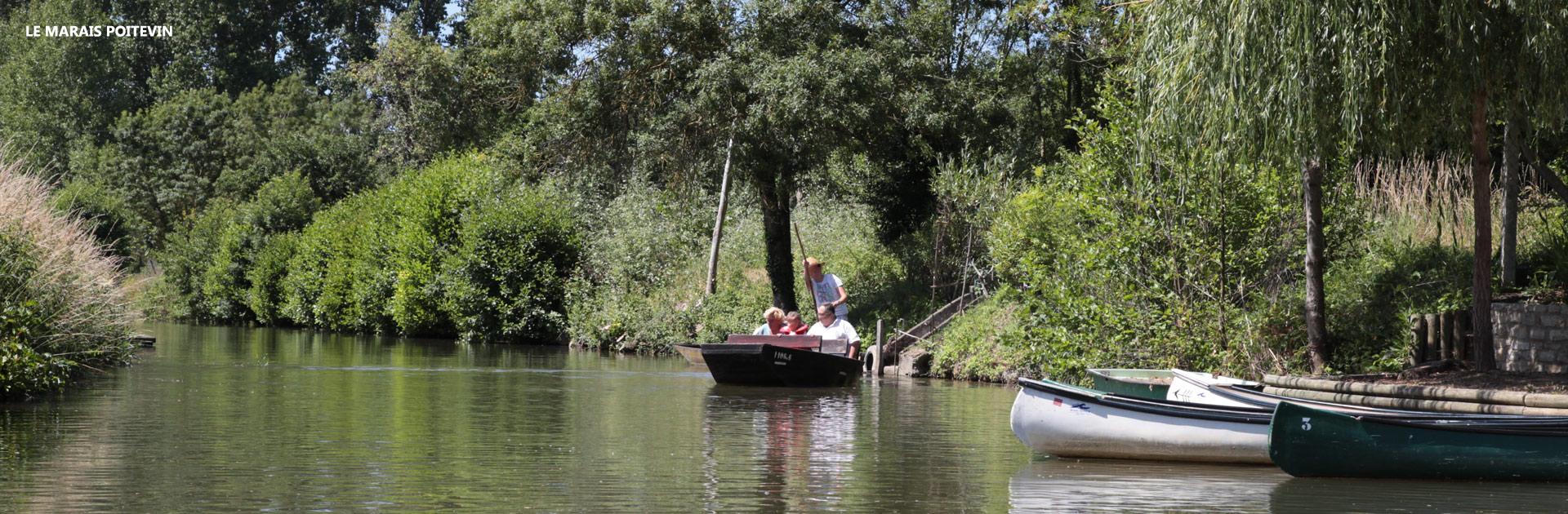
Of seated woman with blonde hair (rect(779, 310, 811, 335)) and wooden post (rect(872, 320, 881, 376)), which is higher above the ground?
seated woman with blonde hair (rect(779, 310, 811, 335))

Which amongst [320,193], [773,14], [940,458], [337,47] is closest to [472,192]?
[773,14]

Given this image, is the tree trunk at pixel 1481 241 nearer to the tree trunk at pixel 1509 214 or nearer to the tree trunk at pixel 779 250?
the tree trunk at pixel 1509 214

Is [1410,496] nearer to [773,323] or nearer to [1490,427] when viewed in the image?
[1490,427]

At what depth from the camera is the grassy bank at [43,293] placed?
13695 millimetres

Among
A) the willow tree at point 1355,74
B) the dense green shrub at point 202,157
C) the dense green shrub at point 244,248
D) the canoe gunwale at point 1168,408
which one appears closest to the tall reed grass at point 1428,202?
the willow tree at point 1355,74

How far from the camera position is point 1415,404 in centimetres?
1199

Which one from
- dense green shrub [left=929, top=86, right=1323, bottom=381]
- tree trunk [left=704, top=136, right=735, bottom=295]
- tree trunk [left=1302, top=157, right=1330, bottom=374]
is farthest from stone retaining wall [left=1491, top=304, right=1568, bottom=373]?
tree trunk [left=704, top=136, right=735, bottom=295]

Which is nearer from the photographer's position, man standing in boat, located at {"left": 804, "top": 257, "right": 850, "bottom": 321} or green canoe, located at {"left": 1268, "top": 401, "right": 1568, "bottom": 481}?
green canoe, located at {"left": 1268, "top": 401, "right": 1568, "bottom": 481}

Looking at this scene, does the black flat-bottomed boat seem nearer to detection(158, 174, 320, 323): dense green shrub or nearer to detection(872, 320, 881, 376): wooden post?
detection(872, 320, 881, 376): wooden post

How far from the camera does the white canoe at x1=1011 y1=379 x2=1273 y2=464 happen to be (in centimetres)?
1049

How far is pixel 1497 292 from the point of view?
599 inches

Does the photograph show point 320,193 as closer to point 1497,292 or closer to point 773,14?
point 773,14

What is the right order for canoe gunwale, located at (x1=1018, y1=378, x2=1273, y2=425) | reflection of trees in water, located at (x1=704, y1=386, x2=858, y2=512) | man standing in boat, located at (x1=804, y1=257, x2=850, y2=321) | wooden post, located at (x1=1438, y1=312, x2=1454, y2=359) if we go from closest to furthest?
reflection of trees in water, located at (x1=704, y1=386, x2=858, y2=512) < canoe gunwale, located at (x1=1018, y1=378, x2=1273, y2=425) < wooden post, located at (x1=1438, y1=312, x2=1454, y2=359) < man standing in boat, located at (x1=804, y1=257, x2=850, y2=321)

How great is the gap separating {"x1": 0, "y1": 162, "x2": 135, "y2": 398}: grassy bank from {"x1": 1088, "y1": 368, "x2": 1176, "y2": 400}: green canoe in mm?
Answer: 10856
